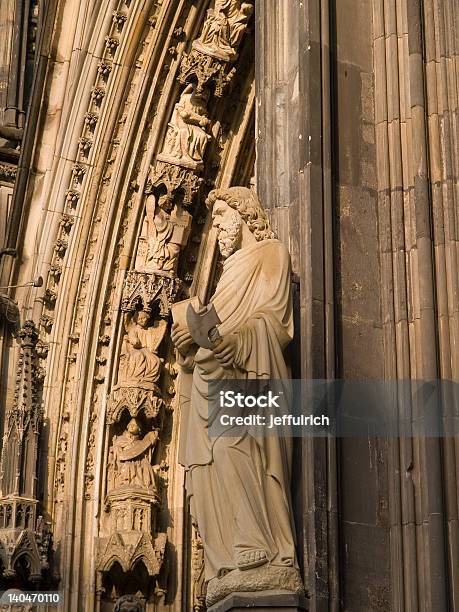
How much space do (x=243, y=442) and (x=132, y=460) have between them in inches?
239

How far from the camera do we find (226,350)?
9.43 m

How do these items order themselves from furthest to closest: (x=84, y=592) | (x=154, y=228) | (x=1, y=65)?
(x=1, y=65), (x=154, y=228), (x=84, y=592)

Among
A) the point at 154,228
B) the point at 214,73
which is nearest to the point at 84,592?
the point at 154,228

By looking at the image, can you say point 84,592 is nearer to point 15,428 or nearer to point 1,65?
point 15,428

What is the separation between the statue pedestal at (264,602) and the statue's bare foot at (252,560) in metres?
0.14

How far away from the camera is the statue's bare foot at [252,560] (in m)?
9.02

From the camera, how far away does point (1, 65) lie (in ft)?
61.1

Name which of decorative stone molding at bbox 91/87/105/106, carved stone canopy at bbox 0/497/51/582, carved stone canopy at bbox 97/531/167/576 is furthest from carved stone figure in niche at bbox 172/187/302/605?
decorative stone molding at bbox 91/87/105/106

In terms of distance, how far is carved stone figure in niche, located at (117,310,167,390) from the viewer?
51.0ft

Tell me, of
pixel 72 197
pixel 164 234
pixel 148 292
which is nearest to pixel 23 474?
pixel 148 292

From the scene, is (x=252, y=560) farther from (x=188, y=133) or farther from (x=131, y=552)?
(x=188, y=133)

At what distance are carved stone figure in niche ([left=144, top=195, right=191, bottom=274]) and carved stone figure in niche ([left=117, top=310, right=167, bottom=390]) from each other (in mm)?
478

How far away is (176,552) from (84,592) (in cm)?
87

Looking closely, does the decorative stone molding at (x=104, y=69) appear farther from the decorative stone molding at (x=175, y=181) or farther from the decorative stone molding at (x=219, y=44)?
the decorative stone molding at (x=175, y=181)
